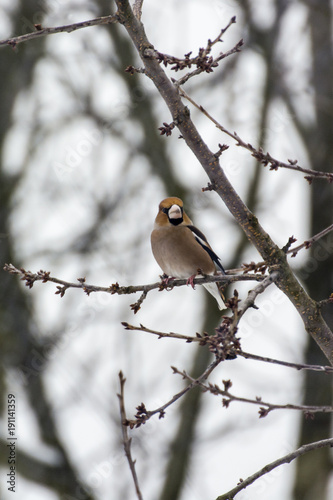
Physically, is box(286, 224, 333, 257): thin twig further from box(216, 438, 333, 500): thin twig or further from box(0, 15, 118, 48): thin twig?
box(0, 15, 118, 48): thin twig

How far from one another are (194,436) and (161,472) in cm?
69

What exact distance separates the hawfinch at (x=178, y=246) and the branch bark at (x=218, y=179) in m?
1.35

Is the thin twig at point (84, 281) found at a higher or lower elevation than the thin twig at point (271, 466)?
higher

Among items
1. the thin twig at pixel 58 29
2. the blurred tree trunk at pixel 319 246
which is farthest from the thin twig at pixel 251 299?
the blurred tree trunk at pixel 319 246

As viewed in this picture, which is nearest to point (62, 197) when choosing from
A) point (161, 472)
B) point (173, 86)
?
point (161, 472)

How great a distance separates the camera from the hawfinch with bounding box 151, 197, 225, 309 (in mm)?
4227

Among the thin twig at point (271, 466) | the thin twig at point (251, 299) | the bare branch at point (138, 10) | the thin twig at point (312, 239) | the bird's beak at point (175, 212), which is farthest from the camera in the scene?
the bird's beak at point (175, 212)

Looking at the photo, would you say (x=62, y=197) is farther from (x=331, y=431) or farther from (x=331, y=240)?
(x=331, y=431)

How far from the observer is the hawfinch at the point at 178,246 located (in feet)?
13.9

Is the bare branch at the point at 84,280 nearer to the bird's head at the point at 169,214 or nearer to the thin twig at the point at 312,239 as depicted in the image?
the thin twig at the point at 312,239

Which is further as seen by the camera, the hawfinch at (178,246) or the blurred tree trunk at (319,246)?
the blurred tree trunk at (319,246)

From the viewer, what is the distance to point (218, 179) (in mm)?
2682

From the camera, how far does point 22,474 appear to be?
8.08 metres

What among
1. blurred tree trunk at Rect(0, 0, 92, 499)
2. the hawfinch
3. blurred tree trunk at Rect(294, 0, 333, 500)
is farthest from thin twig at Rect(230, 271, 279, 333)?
blurred tree trunk at Rect(0, 0, 92, 499)
